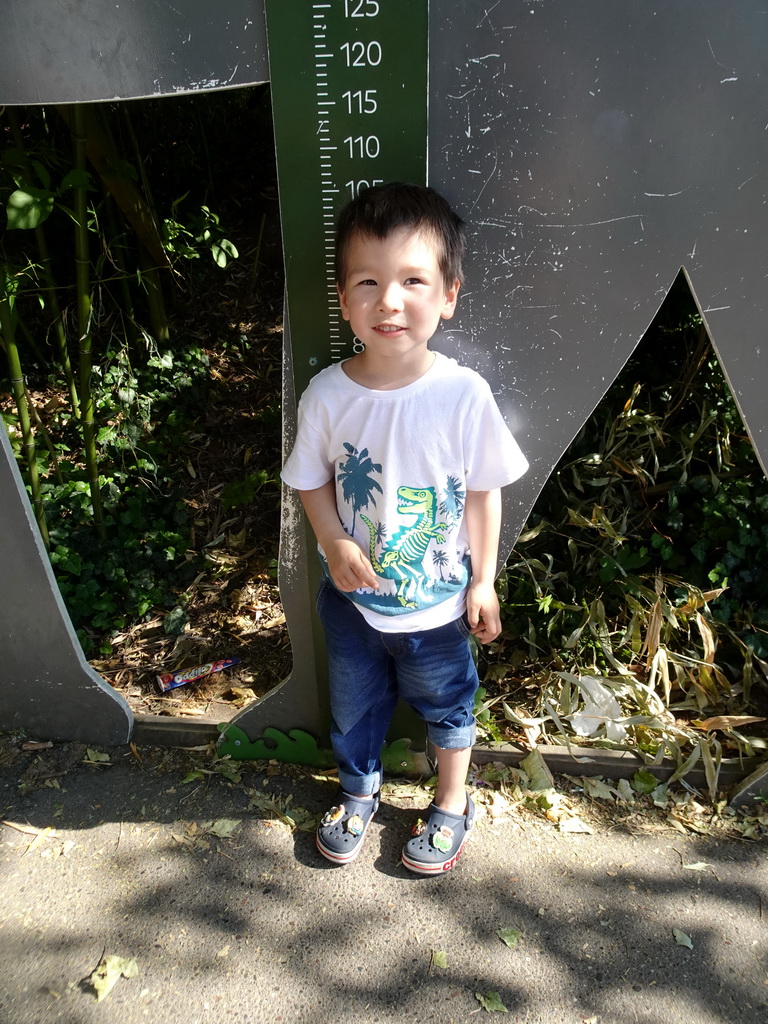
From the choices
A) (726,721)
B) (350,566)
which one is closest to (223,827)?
(350,566)

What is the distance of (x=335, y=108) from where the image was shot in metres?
1.84

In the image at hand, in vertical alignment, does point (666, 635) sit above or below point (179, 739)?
above

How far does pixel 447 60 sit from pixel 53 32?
35.2 inches

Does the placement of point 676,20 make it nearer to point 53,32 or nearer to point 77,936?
point 53,32

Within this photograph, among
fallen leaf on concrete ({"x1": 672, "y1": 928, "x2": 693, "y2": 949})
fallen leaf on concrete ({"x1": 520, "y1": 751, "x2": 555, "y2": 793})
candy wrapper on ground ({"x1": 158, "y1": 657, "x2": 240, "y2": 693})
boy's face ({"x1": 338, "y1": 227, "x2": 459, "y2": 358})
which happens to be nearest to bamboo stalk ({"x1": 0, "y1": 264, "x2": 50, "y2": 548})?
candy wrapper on ground ({"x1": 158, "y1": 657, "x2": 240, "y2": 693})

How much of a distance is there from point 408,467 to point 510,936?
1.30m

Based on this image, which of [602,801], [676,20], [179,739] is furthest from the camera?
[179,739]

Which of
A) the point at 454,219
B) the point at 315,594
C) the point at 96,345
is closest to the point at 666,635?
the point at 315,594

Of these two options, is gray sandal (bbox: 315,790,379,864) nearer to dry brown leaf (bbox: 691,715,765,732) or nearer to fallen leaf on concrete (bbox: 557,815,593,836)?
fallen leaf on concrete (bbox: 557,815,593,836)

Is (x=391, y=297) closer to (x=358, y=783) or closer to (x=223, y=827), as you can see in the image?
(x=358, y=783)

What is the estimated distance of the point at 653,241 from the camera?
6.33ft

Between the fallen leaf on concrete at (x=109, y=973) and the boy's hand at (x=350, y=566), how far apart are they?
3.73ft

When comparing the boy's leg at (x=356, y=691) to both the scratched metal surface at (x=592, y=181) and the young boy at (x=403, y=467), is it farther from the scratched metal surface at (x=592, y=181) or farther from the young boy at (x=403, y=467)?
the scratched metal surface at (x=592, y=181)

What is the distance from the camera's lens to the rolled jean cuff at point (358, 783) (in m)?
2.45
